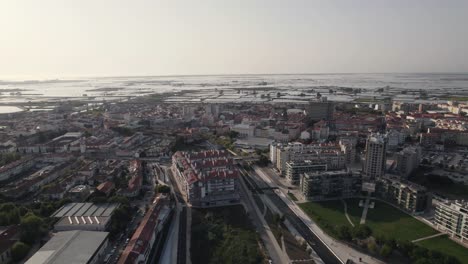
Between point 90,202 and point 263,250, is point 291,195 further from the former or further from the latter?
point 90,202

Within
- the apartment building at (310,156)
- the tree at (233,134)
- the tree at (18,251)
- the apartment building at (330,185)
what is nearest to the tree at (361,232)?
the apartment building at (330,185)

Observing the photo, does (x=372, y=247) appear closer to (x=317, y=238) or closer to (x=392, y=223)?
(x=317, y=238)

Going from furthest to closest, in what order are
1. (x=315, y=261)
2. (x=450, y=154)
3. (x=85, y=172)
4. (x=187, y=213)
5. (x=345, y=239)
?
1. (x=450, y=154)
2. (x=85, y=172)
3. (x=187, y=213)
4. (x=345, y=239)
5. (x=315, y=261)

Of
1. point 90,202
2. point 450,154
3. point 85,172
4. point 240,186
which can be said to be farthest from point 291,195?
point 450,154

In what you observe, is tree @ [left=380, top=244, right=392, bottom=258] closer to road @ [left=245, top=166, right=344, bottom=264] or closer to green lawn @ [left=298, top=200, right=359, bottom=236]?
road @ [left=245, top=166, right=344, bottom=264]

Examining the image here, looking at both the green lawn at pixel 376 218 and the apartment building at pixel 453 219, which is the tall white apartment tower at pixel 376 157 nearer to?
the green lawn at pixel 376 218

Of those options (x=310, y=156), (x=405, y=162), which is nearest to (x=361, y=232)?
(x=310, y=156)
